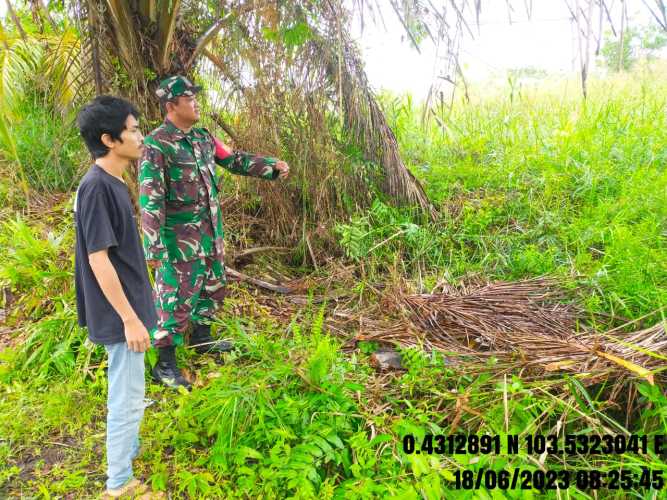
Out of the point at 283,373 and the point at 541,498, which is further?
the point at 283,373

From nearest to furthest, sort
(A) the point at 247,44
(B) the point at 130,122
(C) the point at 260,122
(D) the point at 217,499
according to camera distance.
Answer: (B) the point at 130,122
(D) the point at 217,499
(A) the point at 247,44
(C) the point at 260,122

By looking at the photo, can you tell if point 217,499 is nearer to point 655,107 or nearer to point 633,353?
point 633,353

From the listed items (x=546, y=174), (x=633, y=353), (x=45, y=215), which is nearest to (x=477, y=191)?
(x=546, y=174)

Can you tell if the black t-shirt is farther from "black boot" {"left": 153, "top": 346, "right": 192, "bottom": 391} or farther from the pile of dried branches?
the pile of dried branches

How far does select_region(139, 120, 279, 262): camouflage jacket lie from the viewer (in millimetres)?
2406

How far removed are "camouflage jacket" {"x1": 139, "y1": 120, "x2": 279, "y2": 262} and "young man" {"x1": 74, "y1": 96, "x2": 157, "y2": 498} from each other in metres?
0.64

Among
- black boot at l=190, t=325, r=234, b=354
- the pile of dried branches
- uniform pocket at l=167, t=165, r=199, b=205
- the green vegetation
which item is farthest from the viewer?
black boot at l=190, t=325, r=234, b=354

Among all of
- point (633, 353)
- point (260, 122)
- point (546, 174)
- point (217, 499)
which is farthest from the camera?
point (546, 174)

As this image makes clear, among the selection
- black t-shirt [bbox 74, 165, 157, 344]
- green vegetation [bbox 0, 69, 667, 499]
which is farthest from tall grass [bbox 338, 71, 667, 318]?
black t-shirt [bbox 74, 165, 157, 344]

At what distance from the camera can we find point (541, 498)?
1.78 metres

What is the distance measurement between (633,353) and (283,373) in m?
1.64

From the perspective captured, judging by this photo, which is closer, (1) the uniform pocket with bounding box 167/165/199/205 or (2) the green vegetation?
(2) the green vegetation

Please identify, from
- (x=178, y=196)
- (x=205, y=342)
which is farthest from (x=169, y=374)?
(x=178, y=196)

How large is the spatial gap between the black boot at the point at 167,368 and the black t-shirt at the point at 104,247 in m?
0.79
